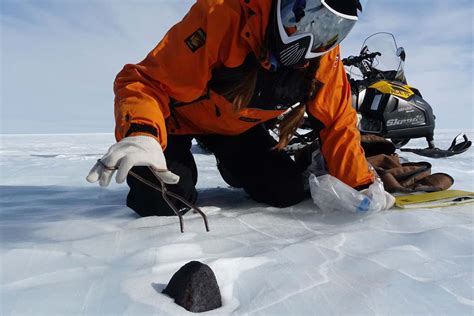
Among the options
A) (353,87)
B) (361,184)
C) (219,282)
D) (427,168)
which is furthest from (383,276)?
(353,87)

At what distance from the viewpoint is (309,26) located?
51.1 inches

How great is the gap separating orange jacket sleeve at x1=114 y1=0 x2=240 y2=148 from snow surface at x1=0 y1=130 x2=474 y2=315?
0.35 metres

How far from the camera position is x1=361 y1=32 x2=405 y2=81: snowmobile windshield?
309 cm

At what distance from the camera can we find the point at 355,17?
1.32 meters

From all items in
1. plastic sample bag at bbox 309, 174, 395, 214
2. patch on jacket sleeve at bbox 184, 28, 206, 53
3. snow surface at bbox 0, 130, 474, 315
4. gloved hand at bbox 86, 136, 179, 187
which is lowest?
snow surface at bbox 0, 130, 474, 315

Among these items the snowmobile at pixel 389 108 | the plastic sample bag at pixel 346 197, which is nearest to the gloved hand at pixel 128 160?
the plastic sample bag at pixel 346 197

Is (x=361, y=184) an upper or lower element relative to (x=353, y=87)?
lower

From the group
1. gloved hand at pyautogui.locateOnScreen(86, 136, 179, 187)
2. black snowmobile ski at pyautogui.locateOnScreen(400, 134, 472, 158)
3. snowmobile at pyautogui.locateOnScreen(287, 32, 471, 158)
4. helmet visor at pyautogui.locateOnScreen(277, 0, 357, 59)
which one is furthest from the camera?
black snowmobile ski at pyautogui.locateOnScreen(400, 134, 472, 158)

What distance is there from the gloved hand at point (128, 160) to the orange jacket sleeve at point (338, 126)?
77 cm

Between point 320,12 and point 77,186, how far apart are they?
67.5 inches

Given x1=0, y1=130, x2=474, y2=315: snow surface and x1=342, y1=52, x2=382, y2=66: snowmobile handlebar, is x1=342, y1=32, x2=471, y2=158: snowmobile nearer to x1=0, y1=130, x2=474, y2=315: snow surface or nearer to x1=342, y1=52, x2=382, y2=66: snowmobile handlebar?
x1=342, y1=52, x2=382, y2=66: snowmobile handlebar

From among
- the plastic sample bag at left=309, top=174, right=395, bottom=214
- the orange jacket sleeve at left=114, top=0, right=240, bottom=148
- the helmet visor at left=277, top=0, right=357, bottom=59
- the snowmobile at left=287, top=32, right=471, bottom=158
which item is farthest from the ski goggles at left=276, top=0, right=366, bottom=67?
the snowmobile at left=287, top=32, right=471, bottom=158

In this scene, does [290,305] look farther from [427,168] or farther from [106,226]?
[427,168]

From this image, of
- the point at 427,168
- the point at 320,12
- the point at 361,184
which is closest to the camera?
the point at 320,12
